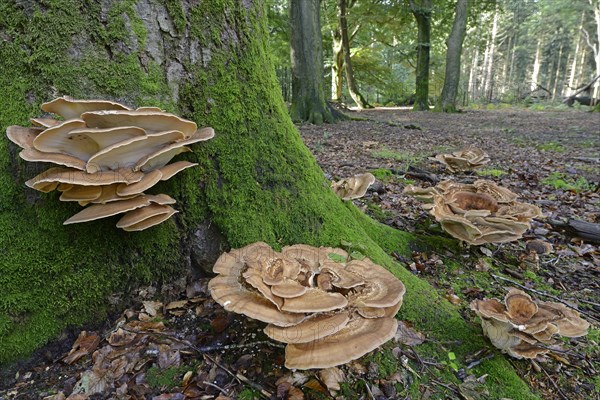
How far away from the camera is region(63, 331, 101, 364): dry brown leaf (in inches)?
92.6

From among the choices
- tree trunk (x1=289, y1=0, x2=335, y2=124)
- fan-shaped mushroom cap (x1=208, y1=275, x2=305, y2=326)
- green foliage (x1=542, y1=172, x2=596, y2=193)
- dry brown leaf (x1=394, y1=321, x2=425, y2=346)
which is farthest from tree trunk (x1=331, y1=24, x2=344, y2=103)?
fan-shaped mushroom cap (x1=208, y1=275, x2=305, y2=326)

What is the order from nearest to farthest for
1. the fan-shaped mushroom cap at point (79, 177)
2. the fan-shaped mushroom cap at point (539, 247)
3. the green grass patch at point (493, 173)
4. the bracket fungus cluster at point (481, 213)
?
1. the fan-shaped mushroom cap at point (79, 177)
2. the bracket fungus cluster at point (481, 213)
3. the fan-shaped mushroom cap at point (539, 247)
4. the green grass patch at point (493, 173)

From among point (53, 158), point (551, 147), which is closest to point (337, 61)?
point (551, 147)

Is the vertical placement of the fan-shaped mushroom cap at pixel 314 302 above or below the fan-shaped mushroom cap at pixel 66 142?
below

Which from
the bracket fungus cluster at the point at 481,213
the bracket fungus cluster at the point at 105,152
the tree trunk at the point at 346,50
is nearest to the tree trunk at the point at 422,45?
the tree trunk at the point at 346,50

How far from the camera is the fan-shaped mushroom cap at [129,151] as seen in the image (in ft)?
6.88

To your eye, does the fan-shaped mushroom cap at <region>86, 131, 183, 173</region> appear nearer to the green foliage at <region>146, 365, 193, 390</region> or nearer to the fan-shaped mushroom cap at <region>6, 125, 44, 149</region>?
the fan-shaped mushroom cap at <region>6, 125, 44, 149</region>

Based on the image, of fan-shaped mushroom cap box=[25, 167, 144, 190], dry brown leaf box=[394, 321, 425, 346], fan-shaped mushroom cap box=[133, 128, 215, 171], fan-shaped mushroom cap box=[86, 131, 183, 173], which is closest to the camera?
fan-shaped mushroom cap box=[25, 167, 144, 190]

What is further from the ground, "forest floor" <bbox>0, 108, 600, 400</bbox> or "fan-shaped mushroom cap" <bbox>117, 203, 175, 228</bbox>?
"fan-shaped mushroom cap" <bbox>117, 203, 175, 228</bbox>

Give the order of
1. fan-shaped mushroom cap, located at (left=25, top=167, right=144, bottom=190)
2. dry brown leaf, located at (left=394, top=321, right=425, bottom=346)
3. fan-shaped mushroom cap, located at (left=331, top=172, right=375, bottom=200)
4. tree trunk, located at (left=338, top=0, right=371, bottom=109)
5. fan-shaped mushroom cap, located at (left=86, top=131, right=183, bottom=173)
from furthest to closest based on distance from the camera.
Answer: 1. tree trunk, located at (left=338, top=0, right=371, bottom=109)
2. fan-shaped mushroom cap, located at (left=331, top=172, right=375, bottom=200)
3. dry brown leaf, located at (left=394, top=321, right=425, bottom=346)
4. fan-shaped mushroom cap, located at (left=86, top=131, right=183, bottom=173)
5. fan-shaped mushroom cap, located at (left=25, top=167, right=144, bottom=190)

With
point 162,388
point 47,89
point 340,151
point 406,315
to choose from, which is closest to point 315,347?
point 162,388

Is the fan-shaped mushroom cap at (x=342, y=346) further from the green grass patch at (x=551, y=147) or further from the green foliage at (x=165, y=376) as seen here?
the green grass patch at (x=551, y=147)

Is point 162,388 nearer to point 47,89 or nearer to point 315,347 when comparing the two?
point 315,347

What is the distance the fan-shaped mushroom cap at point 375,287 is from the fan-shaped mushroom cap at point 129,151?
147 cm
